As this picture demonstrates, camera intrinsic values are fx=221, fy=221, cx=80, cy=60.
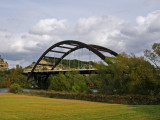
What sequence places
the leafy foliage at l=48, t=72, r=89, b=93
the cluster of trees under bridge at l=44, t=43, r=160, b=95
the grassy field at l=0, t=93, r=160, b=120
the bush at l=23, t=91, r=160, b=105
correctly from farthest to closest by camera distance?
the leafy foliage at l=48, t=72, r=89, b=93
the cluster of trees under bridge at l=44, t=43, r=160, b=95
the bush at l=23, t=91, r=160, b=105
the grassy field at l=0, t=93, r=160, b=120

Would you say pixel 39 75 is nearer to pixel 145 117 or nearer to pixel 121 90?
pixel 121 90

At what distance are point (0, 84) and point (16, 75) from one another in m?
6.06

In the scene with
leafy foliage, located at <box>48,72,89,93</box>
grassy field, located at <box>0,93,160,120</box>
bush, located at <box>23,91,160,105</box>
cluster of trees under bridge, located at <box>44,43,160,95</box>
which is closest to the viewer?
grassy field, located at <box>0,93,160,120</box>

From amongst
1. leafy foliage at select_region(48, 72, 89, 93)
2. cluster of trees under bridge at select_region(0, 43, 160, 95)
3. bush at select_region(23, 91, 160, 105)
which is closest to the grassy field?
bush at select_region(23, 91, 160, 105)

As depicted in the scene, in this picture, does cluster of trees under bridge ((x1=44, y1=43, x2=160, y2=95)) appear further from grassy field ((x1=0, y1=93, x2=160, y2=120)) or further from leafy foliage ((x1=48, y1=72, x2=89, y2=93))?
grassy field ((x1=0, y1=93, x2=160, y2=120))

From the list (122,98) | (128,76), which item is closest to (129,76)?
(128,76)

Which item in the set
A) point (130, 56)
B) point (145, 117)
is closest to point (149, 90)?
point (130, 56)

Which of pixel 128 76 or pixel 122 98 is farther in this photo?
pixel 128 76

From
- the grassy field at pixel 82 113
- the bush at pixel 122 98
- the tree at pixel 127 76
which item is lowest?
the bush at pixel 122 98

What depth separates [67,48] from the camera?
205ft

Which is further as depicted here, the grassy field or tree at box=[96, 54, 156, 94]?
tree at box=[96, 54, 156, 94]

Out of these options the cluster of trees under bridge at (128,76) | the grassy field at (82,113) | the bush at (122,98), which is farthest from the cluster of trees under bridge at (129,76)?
the grassy field at (82,113)

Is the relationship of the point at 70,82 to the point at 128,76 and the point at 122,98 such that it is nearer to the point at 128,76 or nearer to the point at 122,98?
the point at 128,76

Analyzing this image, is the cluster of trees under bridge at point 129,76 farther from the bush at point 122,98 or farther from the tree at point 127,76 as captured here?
the bush at point 122,98
